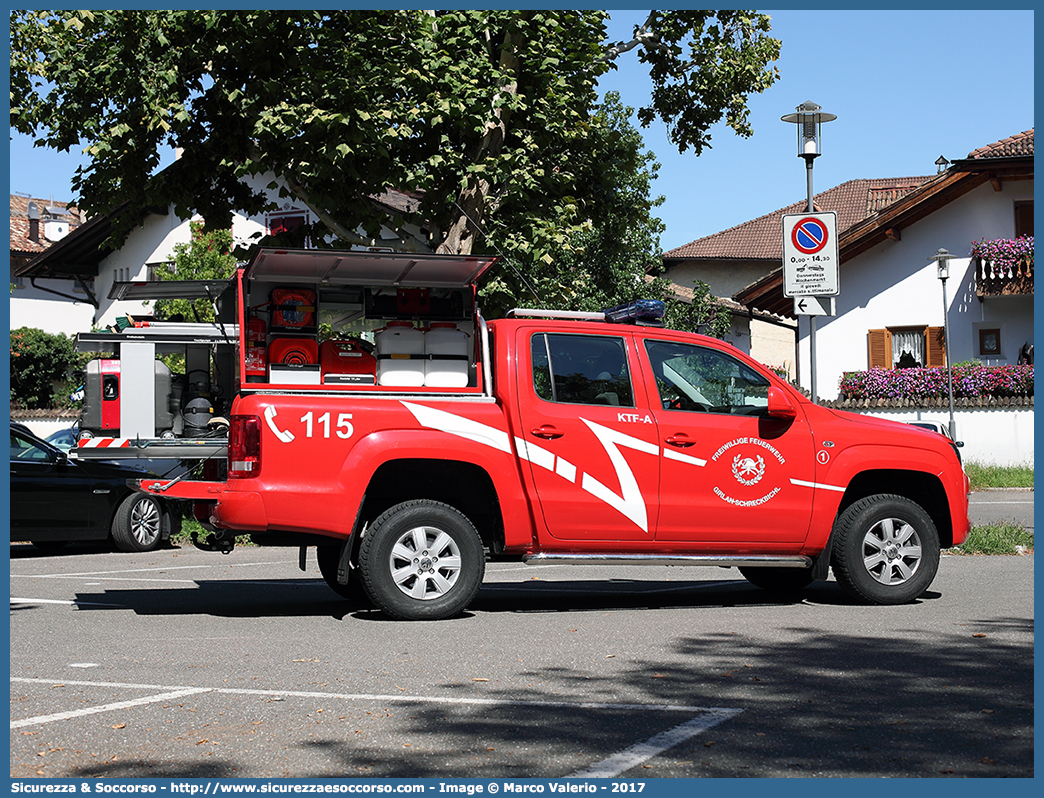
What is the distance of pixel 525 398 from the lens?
8.61 meters

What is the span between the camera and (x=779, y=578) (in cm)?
1020

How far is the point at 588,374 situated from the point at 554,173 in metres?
8.86

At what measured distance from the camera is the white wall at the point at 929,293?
1201 inches

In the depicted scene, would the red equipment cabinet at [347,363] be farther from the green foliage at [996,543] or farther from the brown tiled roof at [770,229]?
the brown tiled roof at [770,229]

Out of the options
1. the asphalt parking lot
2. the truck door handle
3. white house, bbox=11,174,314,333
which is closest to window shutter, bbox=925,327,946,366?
white house, bbox=11,174,314,333

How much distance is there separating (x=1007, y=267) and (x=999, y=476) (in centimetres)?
689

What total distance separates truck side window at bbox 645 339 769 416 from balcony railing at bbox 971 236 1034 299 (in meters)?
23.0

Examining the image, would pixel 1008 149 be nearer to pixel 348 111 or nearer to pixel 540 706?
pixel 348 111

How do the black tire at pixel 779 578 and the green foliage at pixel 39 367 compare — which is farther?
the green foliage at pixel 39 367

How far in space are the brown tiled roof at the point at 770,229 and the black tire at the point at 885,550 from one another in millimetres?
44303

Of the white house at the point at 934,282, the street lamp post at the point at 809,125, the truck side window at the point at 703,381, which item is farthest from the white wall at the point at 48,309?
the truck side window at the point at 703,381

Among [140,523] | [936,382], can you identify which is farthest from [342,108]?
[936,382]

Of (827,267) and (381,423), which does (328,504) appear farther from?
(827,267)
